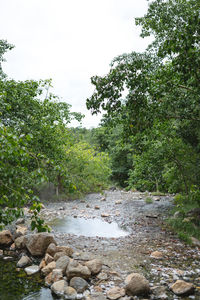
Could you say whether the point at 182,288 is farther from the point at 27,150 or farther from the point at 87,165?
the point at 87,165

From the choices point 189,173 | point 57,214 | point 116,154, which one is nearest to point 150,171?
point 189,173

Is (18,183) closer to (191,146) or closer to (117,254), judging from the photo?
(117,254)

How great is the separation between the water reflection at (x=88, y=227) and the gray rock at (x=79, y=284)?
15.0ft

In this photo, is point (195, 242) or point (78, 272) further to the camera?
point (195, 242)

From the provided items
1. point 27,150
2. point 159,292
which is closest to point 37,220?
point 27,150

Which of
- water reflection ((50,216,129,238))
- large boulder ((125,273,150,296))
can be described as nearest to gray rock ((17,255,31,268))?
large boulder ((125,273,150,296))

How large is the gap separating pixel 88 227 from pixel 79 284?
20.7ft

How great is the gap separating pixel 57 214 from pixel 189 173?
304 inches

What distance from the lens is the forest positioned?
3.84 meters

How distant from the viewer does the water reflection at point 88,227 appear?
408 inches

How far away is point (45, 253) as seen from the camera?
24.6 ft

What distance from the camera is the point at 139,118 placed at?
701 centimetres

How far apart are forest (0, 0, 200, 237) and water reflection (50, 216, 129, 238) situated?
2.55 metres

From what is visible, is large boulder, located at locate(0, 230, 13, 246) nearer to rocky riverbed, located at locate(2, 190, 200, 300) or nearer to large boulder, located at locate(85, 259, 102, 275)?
rocky riverbed, located at locate(2, 190, 200, 300)
